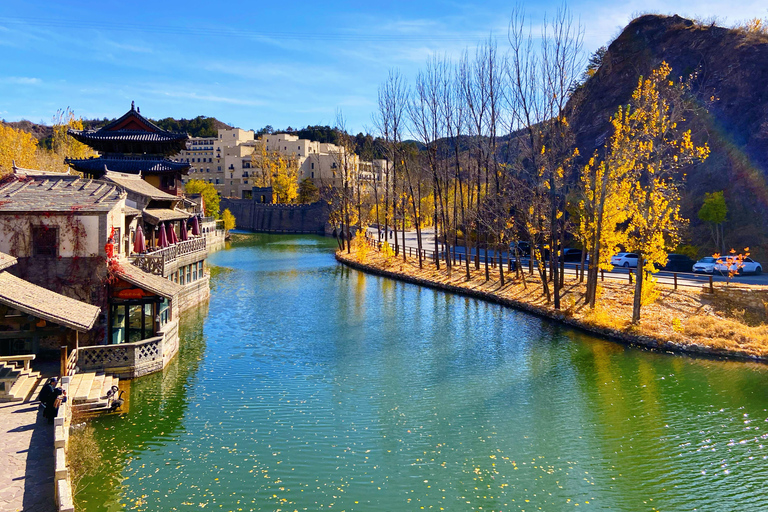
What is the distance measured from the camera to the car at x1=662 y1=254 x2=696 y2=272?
152 ft

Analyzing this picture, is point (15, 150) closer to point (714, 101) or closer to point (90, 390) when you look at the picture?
point (90, 390)

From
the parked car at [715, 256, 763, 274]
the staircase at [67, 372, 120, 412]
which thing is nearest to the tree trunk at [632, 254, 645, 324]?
the parked car at [715, 256, 763, 274]

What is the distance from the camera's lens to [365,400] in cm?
2125

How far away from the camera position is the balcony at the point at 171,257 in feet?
89.2

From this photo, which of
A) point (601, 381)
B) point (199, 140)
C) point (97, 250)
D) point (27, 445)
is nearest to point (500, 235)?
point (601, 381)

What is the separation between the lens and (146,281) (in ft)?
77.8

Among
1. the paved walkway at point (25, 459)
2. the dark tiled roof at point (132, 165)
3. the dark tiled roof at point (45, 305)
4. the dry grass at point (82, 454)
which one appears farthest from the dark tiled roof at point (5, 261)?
A: the dark tiled roof at point (132, 165)

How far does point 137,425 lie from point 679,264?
142 feet

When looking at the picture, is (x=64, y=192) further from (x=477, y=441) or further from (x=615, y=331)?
(x=615, y=331)

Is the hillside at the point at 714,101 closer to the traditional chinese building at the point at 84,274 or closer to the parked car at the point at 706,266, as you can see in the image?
the parked car at the point at 706,266

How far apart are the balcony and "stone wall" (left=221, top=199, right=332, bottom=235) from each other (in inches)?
2962

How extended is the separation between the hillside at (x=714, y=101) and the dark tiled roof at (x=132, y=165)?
3363 centimetres

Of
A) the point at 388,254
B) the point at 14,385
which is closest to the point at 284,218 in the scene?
the point at 388,254

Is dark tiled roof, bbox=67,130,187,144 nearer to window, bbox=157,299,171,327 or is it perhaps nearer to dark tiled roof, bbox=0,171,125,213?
dark tiled roof, bbox=0,171,125,213
